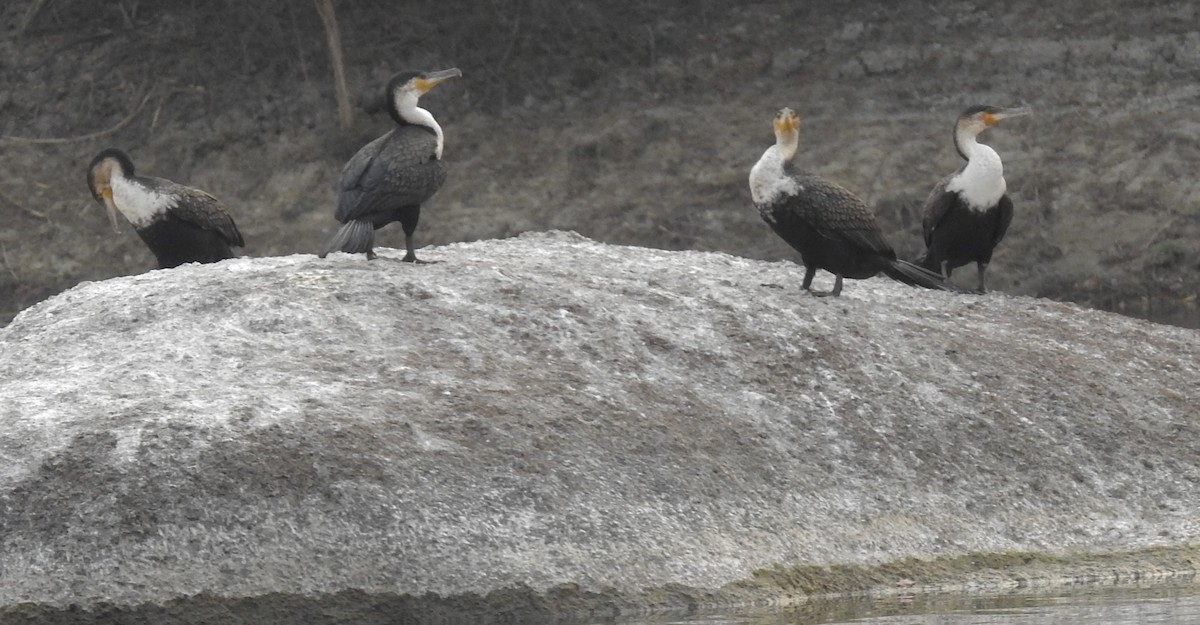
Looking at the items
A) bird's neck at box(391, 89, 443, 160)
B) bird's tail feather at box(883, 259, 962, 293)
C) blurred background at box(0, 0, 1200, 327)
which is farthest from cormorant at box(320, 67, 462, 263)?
blurred background at box(0, 0, 1200, 327)

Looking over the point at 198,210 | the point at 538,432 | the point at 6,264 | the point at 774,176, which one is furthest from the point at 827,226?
the point at 6,264

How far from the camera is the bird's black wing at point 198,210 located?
42.8ft

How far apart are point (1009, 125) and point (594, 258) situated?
12241mm

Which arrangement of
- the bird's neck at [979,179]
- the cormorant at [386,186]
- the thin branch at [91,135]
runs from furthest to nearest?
the thin branch at [91,135], the bird's neck at [979,179], the cormorant at [386,186]

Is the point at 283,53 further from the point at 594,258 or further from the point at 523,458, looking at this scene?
the point at 523,458

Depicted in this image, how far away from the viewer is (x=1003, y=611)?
8469 mm

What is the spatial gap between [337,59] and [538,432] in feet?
50.2

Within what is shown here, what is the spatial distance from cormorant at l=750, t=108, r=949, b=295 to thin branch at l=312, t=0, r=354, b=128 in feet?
42.4

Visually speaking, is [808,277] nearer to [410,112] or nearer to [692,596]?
[410,112]

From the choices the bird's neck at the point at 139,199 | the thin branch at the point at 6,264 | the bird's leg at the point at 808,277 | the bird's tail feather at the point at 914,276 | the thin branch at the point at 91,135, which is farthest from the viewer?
the thin branch at the point at 91,135

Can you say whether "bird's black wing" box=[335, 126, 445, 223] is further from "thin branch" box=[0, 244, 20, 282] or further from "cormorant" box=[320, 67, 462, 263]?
"thin branch" box=[0, 244, 20, 282]

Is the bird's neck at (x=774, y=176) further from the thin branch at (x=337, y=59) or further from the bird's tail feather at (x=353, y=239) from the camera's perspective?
the thin branch at (x=337, y=59)

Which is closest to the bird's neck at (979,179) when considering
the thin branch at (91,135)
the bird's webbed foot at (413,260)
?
the bird's webbed foot at (413,260)

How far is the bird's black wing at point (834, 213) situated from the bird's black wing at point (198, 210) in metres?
3.72
